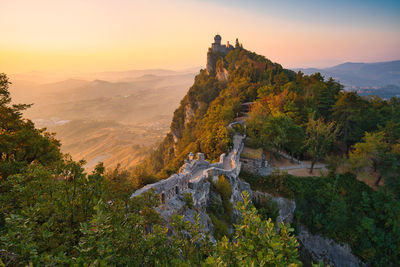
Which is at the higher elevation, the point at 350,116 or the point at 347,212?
the point at 350,116

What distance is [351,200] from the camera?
2272cm

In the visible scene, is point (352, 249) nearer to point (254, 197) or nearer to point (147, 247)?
point (254, 197)

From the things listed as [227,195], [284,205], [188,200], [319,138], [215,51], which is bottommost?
[284,205]

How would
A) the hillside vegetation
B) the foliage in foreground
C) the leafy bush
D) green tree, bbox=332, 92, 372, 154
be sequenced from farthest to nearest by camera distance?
green tree, bbox=332, 92, 372, 154
the foliage in foreground
the leafy bush
the hillside vegetation

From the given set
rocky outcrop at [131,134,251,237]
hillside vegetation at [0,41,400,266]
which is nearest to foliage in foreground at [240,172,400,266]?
hillside vegetation at [0,41,400,266]

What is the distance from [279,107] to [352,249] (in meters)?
19.4

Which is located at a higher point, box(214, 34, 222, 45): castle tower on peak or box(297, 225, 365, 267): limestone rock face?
box(214, 34, 222, 45): castle tower on peak

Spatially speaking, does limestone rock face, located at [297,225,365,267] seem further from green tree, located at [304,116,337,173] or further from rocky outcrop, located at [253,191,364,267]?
green tree, located at [304,116,337,173]

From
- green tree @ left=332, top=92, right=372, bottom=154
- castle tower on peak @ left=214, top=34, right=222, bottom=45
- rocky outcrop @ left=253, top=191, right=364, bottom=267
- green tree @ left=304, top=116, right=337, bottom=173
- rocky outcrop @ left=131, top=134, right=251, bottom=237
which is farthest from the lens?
castle tower on peak @ left=214, top=34, right=222, bottom=45

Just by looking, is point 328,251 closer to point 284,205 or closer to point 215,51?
point 284,205

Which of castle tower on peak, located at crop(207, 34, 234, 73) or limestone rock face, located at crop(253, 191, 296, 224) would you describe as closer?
limestone rock face, located at crop(253, 191, 296, 224)

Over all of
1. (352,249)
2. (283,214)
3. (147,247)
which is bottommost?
(352,249)

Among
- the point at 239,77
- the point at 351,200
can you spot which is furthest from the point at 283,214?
the point at 239,77

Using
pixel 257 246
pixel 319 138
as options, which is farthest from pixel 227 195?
pixel 319 138
